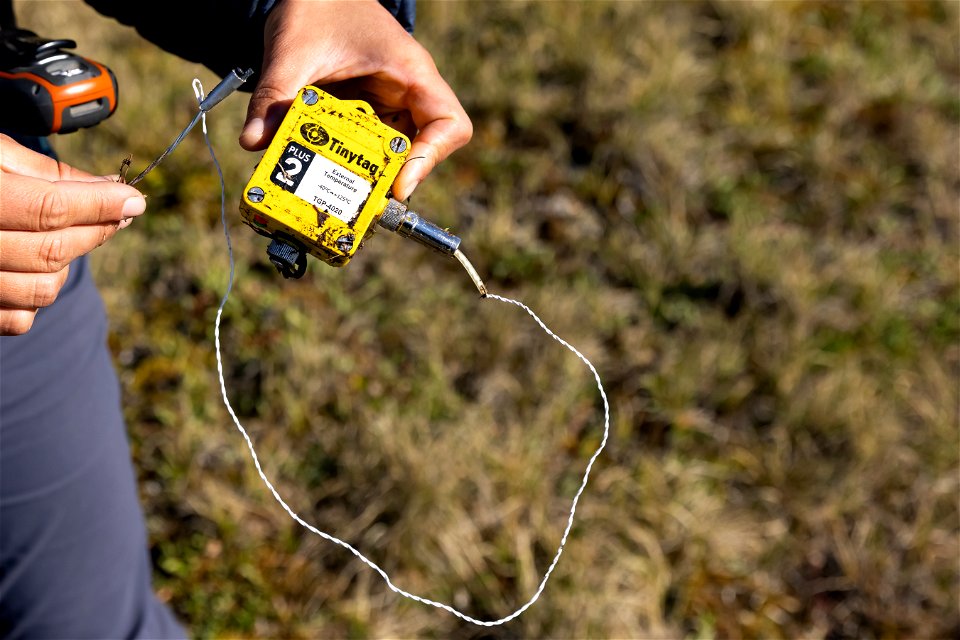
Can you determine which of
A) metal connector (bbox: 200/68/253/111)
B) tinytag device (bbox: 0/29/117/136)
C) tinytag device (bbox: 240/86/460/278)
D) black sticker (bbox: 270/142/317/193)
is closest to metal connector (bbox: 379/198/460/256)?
tinytag device (bbox: 240/86/460/278)

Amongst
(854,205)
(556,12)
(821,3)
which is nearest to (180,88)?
(556,12)

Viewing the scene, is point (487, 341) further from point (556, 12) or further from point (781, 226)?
point (556, 12)

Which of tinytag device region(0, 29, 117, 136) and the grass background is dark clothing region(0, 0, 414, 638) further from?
the grass background

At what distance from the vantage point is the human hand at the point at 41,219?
115cm

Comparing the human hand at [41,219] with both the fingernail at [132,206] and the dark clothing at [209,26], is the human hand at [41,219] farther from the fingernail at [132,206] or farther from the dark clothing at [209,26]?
the dark clothing at [209,26]

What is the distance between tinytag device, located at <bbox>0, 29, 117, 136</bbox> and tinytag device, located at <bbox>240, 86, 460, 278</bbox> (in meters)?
0.56

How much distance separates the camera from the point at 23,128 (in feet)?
5.24

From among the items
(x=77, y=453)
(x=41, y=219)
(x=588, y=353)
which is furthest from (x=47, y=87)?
(x=588, y=353)

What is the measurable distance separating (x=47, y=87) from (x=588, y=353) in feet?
6.05

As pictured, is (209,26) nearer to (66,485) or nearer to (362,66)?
(362,66)

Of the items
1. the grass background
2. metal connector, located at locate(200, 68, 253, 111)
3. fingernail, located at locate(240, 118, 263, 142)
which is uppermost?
metal connector, located at locate(200, 68, 253, 111)

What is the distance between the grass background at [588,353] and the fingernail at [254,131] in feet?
4.46

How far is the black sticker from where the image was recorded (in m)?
1.32

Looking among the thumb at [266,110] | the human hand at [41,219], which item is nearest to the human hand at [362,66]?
the thumb at [266,110]
